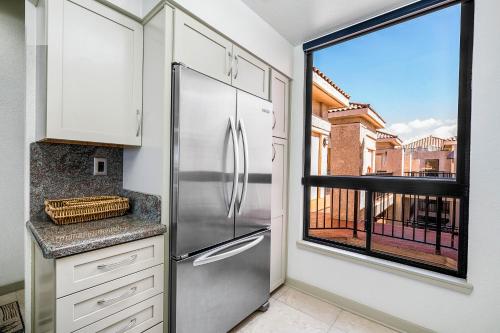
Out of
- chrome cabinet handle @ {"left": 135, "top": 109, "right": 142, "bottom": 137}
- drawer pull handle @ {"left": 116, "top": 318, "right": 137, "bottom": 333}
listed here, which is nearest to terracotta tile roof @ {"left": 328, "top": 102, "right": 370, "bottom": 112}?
chrome cabinet handle @ {"left": 135, "top": 109, "right": 142, "bottom": 137}

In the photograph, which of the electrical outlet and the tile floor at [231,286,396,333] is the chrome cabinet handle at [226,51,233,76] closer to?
the electrical outlet

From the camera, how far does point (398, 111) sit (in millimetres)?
2033

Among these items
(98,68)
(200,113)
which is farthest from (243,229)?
(98,68)

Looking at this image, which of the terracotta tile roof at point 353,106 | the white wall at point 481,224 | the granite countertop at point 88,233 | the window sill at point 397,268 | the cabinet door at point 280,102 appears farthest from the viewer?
the terracotta tile roof at point 353,106

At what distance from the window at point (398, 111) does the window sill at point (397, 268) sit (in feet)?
0.16

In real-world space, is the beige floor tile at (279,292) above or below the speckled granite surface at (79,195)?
below

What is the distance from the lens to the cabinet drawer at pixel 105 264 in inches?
38.2

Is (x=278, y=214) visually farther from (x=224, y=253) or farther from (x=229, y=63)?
(x=229, y=63)

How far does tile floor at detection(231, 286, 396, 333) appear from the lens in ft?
5.79

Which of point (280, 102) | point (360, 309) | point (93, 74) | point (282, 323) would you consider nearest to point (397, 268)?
point (360, 309)

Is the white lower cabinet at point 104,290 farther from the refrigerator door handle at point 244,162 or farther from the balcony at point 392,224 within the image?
the balcony at point 392,224

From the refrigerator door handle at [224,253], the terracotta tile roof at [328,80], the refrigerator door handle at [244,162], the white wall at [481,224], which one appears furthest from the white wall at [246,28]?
the refrigerator door handle at [224,253]

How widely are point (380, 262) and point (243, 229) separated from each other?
3.91 ft

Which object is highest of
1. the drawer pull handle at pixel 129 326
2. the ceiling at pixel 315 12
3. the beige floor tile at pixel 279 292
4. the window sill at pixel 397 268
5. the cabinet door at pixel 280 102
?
the ceiling at pixel 315 12
